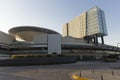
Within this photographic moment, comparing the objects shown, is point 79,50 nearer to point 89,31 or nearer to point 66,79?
point 89,31

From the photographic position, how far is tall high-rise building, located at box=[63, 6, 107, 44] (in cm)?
10169

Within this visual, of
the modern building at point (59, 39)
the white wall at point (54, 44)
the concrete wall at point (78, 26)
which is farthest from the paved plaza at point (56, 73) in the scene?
the concrete wall at point (78, 26)

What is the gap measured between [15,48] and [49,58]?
5088 centimetres

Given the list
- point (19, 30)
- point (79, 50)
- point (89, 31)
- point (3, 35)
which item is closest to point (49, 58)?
point (79, 50)

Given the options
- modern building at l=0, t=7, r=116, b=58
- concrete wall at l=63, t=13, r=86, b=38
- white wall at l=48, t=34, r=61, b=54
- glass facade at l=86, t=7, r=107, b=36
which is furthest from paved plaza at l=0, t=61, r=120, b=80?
→ concrete wall at l=63, t=13, r=86, b=38

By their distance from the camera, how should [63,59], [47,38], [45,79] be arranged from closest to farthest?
1. [45,79]
2. [63,59]
3. [47,38]

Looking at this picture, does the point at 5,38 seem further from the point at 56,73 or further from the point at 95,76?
the point at 95,76

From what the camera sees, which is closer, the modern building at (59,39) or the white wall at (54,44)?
the white wall at (54,44)

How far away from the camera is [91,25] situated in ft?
351

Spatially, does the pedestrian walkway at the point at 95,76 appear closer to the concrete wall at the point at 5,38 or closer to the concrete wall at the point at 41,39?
the concrete wall at the point at 41,39

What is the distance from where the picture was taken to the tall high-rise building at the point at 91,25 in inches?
4004

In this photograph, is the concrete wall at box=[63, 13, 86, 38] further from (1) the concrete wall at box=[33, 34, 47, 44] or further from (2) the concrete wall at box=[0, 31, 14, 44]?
(2) the concrete wall at box=[0, 31, 14, 44]

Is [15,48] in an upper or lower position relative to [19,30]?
lower

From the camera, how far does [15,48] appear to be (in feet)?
263
